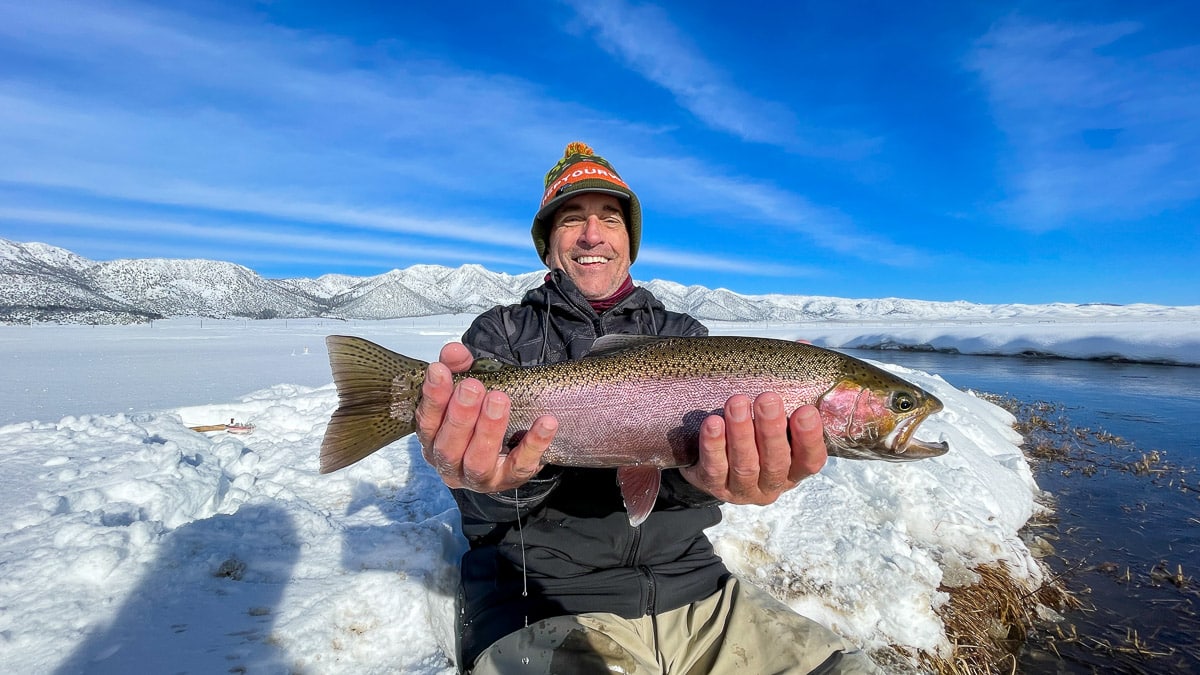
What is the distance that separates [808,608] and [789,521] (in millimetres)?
884

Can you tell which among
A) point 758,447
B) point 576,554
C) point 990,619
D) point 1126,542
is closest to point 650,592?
point 576,554

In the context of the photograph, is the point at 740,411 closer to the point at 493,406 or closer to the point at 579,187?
the point at 493,406

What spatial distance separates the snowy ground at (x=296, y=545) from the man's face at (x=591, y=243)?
2153mm

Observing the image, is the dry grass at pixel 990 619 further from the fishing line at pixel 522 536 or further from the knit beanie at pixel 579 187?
the knit beanie at pixel 579 187

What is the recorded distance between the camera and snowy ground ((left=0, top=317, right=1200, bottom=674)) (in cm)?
271

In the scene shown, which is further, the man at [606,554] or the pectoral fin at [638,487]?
the pectoral fin at [638,487]

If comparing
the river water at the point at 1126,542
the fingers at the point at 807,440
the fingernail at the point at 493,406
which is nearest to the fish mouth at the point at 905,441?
the fingers at the point at 807,440

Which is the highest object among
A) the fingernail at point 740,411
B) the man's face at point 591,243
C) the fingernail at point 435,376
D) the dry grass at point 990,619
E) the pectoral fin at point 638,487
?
the man's face at point 591,243

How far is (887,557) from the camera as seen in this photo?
4648 millimetres

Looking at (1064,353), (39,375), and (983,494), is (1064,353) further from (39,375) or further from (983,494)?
(39,375)

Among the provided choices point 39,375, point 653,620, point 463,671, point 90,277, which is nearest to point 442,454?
point 463,671

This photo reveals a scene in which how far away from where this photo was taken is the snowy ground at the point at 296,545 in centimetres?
271

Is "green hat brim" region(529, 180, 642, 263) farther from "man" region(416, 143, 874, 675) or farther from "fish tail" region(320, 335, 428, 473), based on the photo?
"fish tail" region(320, 335, 428, 473)

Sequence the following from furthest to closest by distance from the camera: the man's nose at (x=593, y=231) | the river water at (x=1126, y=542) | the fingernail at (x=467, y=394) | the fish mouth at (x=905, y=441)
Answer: the river water at (x=1126, y=542)
the man's nose at (x=593, y=231)
the fish mouth at (x=905, y=441)
the fingernail at (x=467, y=394)
